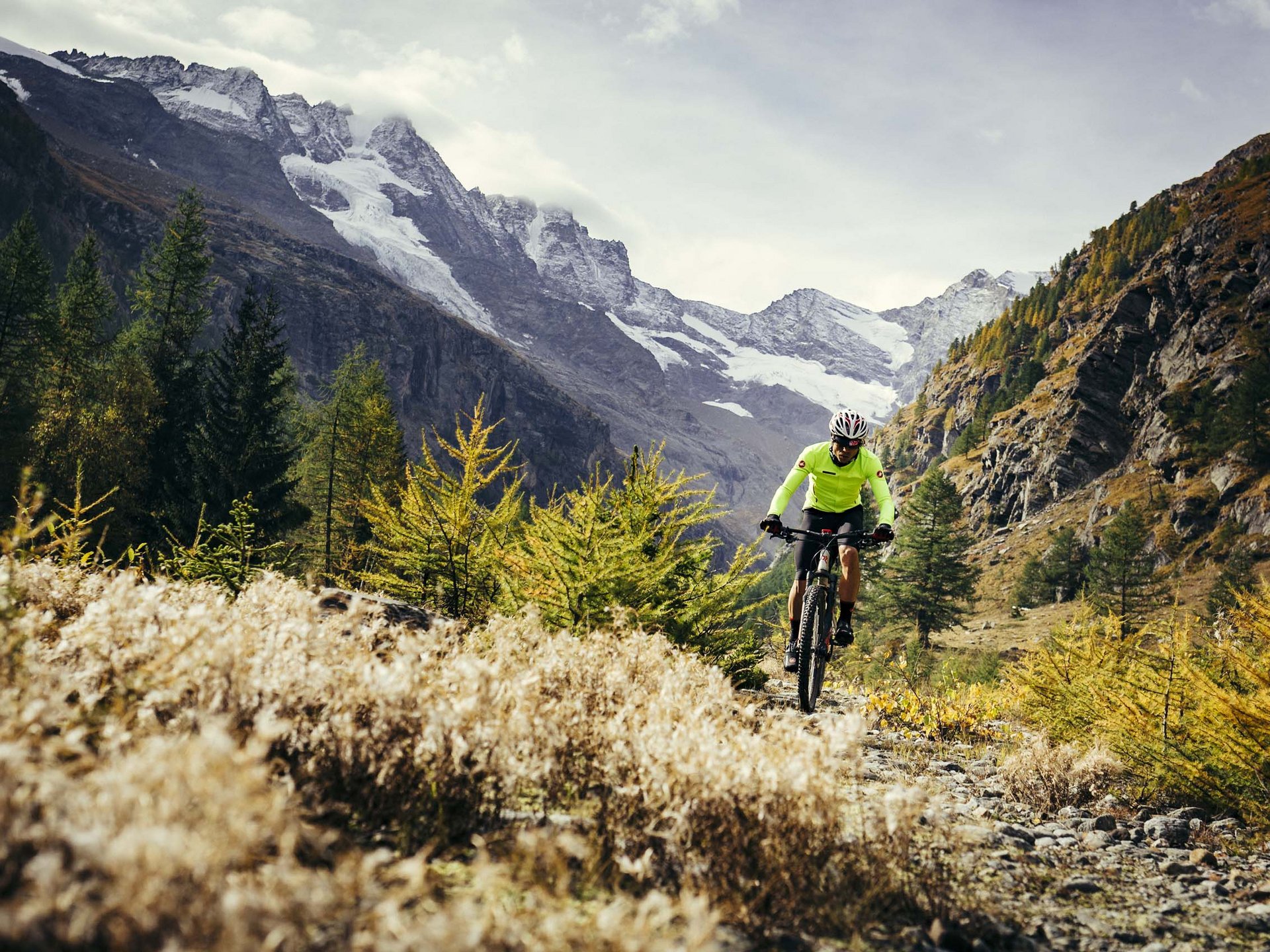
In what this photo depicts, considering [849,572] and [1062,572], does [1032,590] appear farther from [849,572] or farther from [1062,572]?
[849,572]

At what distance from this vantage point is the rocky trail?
3.32 m

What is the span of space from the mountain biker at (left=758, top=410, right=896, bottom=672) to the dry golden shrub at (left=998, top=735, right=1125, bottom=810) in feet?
6.74

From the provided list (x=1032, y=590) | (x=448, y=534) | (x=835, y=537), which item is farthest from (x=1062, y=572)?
(x=448, y=534)

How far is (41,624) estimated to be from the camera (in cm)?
348

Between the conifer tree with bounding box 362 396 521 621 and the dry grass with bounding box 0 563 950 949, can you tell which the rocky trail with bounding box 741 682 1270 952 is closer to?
the dry grass with bounding box 0 563 950 949

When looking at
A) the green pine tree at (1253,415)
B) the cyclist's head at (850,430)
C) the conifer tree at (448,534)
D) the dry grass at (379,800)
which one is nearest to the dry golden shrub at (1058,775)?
the dry grass at (379,800)

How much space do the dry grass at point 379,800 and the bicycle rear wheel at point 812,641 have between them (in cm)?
398

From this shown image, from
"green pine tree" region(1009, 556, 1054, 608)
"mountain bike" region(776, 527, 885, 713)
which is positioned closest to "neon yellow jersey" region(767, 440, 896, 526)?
"mountain bike" region(776, 527, 885, 713)

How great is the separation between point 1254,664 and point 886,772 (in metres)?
3.16

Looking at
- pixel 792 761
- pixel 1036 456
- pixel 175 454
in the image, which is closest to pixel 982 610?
pixel 1036 456

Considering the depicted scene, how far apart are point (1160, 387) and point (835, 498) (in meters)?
93.0

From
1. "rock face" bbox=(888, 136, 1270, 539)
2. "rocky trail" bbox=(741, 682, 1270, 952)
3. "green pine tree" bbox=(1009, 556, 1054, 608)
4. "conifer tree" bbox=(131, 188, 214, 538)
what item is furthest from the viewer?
"rock face" bbox=(888, 136, 1270, 539)

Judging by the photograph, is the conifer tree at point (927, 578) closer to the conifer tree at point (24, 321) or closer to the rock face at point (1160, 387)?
the rock face at point (1160, 387)

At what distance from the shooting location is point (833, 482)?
27.7ft
